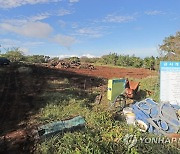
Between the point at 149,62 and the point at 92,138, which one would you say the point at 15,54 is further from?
the point at 92,138

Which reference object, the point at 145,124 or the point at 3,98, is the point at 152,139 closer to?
the point at 145,124

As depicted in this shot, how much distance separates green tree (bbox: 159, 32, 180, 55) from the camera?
1615 centimetres

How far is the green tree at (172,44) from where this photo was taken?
636 inches

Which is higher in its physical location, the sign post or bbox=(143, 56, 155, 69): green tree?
bbox=(143, 56, 155, 69): green tree

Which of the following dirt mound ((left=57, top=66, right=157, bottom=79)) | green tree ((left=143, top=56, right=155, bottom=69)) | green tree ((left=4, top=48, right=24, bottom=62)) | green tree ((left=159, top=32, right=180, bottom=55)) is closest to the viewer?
green tree ((left=159, top=32, right=180, bottom=55))

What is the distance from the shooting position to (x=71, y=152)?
5125 mm

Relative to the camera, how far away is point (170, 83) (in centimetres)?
1044

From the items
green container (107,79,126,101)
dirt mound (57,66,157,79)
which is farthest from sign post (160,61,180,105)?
dirt mound (57,66,157,79)

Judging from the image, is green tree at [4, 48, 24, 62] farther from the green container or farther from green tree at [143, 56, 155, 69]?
the green container

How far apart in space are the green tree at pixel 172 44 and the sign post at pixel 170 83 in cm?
555

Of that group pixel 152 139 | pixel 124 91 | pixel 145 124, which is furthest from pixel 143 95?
pixel 152 139

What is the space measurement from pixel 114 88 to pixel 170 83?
7.29 ft

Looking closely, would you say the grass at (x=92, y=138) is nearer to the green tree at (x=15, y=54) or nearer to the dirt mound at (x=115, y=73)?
the dirt mound at (x=115, y=73)

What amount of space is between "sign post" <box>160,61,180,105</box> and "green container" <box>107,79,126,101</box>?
176cm
